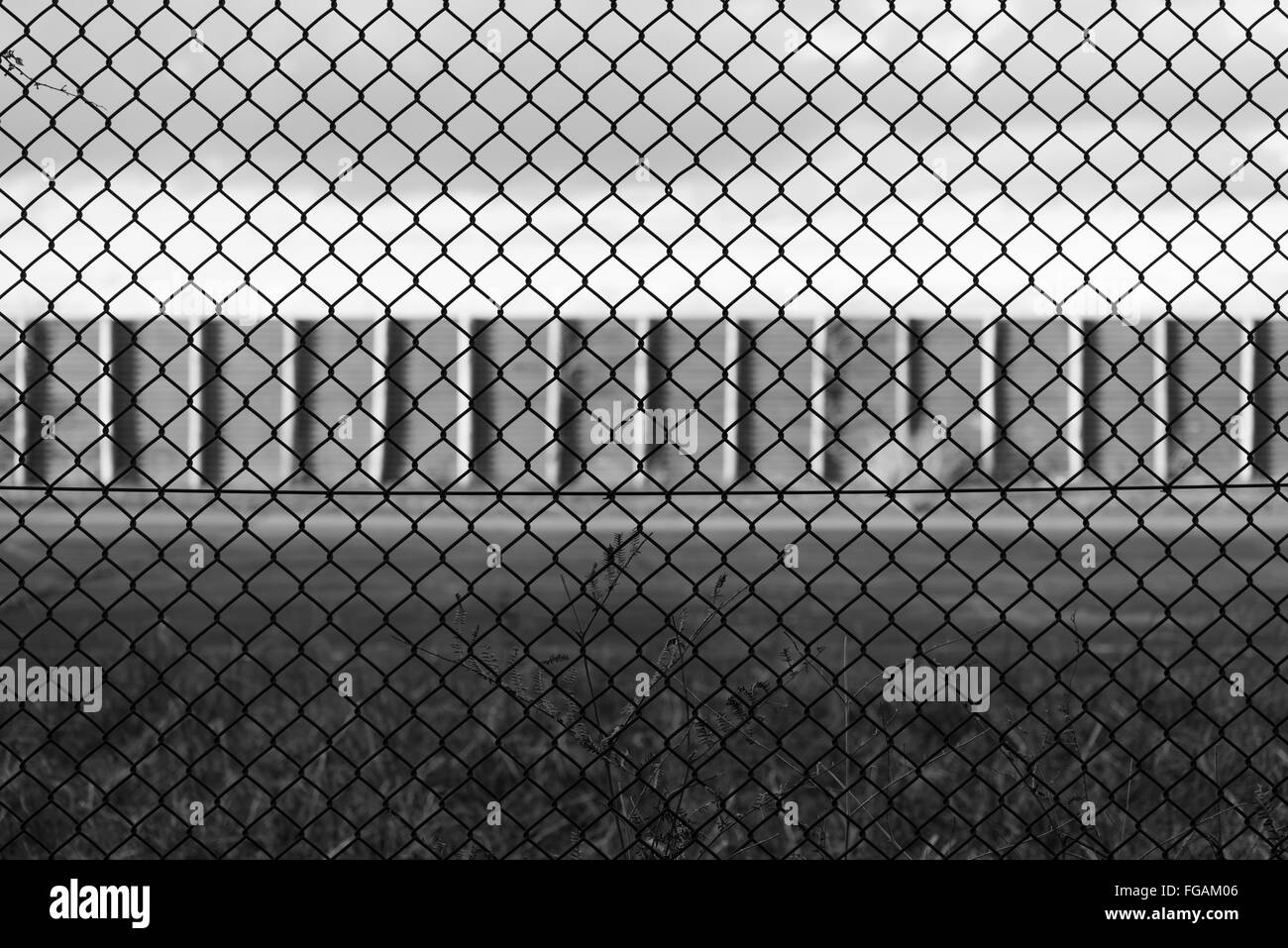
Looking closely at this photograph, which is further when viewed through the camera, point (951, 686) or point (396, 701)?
point (396, 701)

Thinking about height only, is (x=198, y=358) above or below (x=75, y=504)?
above

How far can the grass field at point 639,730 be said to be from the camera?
259 cm

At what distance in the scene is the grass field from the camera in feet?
8.50

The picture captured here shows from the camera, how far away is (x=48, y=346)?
14.4 m

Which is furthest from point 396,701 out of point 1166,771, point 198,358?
point 198,358

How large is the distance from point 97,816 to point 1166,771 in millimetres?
3226

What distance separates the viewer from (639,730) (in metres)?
4.65
